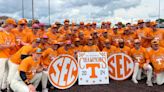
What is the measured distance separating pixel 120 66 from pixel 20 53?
316 centimetres

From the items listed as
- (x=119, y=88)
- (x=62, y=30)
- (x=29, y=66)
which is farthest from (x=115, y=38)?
(x=29, y=66)

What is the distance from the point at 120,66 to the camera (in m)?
8.96

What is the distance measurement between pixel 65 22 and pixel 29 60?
3.41 meters

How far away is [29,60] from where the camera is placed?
6.71m

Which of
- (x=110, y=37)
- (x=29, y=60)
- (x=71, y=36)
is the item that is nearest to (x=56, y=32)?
(x=71, y=36)

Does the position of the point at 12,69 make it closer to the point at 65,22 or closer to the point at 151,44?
the point at 65,22

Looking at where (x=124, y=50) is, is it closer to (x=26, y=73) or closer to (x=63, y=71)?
(x=63, y=71)

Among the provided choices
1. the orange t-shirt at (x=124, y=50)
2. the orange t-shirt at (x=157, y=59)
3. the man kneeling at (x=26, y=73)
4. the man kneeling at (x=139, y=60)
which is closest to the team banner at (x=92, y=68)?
the orange t-shirt at (x=124, y=50)

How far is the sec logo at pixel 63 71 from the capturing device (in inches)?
319

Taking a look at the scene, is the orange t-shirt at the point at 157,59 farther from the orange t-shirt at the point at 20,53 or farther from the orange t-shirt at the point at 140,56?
the orange t-shirt at the point at 20,53

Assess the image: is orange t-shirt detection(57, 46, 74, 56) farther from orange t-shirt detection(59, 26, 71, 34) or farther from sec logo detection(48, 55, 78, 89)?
orange t-shirt detection(59, 26, 71, 34)

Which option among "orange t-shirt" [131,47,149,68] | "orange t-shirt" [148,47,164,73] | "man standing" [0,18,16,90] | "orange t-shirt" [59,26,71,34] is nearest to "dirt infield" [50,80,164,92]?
"orange t-shirt" [148,47,164,73]

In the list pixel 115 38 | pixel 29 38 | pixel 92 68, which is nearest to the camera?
pixel 29 38

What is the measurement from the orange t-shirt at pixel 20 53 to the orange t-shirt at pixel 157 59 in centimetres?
383
